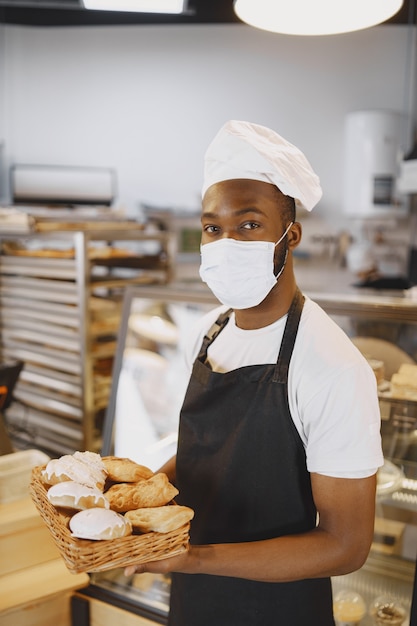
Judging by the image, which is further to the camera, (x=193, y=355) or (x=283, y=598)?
(x=193, y=355)

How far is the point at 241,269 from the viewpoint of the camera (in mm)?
1309

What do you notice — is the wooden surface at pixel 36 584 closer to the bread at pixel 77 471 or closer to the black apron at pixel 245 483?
the black apron at pixel 245 483

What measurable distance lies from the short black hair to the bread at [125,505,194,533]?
66 centimetres

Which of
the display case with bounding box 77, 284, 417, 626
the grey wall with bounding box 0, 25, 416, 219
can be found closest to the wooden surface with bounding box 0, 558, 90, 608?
the display case with bounding box 77, 284, 417, 626

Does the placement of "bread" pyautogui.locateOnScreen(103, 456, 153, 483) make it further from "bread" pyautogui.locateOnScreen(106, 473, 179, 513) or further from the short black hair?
the short black hair

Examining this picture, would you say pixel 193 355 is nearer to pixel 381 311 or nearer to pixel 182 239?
pixel 381 311

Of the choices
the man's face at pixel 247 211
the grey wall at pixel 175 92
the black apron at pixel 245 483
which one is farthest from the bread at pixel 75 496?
the grey wall at pixel 175 92

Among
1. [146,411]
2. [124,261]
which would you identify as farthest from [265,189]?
[124,261]

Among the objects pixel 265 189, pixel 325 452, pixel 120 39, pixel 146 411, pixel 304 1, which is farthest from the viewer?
pixel 120 39

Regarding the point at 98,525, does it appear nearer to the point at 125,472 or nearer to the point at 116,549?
the point at 116,549

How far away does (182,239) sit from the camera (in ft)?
18.3

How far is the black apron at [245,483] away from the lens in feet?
4.25

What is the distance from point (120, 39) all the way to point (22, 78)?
1013mm

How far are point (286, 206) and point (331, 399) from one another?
0.44 m
